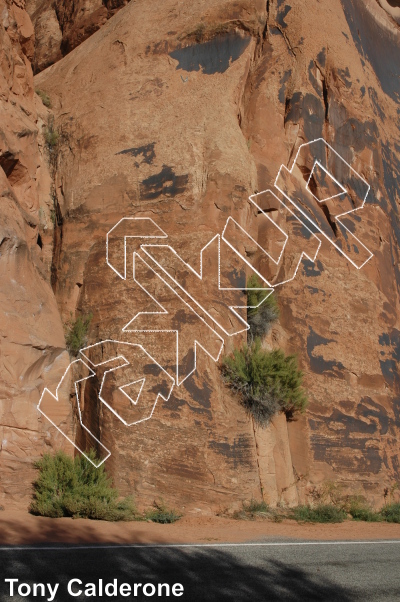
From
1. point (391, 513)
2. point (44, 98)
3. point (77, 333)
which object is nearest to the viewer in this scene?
point (391, 513)

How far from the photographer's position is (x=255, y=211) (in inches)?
577

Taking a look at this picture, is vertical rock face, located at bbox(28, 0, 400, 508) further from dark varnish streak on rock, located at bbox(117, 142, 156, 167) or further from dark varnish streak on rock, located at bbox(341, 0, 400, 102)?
dark varnish streak on rock, located at bbox(341, 0, 400, 102)

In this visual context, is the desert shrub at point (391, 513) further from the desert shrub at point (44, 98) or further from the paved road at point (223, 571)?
the desert shrub at point (44, 98)

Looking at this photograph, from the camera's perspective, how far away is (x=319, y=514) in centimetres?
1204

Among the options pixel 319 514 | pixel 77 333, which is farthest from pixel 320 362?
pixel 77 333

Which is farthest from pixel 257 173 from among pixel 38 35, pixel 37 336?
pixel 38 35

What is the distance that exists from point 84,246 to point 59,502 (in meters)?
5.42

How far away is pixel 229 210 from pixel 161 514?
5993 millimetres

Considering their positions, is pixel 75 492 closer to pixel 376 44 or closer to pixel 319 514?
pixel 319 514

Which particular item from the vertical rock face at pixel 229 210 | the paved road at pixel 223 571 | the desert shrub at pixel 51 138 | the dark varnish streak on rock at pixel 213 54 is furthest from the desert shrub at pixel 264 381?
the desert shrub at pixel 51 138

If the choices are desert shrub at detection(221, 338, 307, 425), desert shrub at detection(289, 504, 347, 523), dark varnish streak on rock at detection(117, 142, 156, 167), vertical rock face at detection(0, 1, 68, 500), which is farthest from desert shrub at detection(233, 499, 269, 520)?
dark varnish streak on rock at detection(117, 142, 156, 167)

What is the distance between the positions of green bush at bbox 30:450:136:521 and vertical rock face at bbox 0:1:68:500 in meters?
0.35

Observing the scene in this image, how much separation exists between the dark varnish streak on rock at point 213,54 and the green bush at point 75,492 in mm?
8854

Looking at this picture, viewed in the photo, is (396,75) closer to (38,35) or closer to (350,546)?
(38,35)
